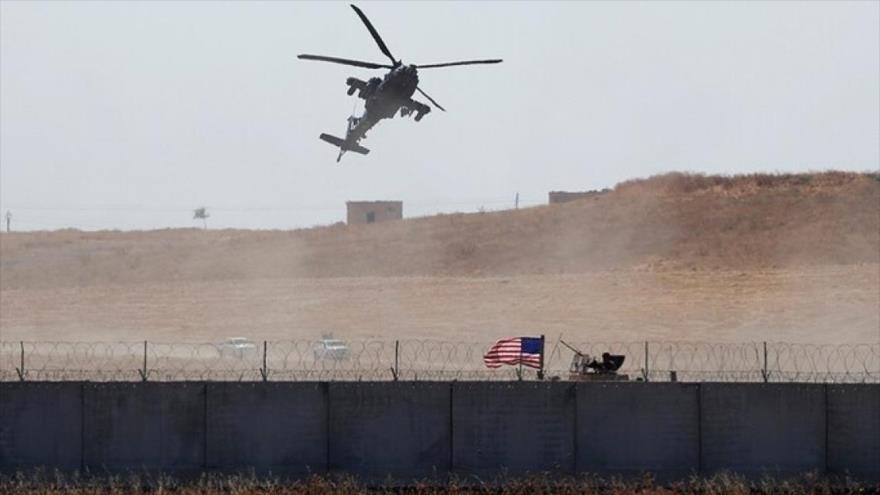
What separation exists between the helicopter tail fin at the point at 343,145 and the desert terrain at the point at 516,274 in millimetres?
15503

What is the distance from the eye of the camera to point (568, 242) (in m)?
97.9

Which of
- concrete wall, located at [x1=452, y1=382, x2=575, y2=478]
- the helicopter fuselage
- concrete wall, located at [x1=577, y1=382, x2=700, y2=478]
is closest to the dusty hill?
the helicopter fuselage

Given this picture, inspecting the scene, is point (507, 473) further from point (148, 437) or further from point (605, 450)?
point (148, 437)

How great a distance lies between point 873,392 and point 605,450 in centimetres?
476

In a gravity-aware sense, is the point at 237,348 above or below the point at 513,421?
above

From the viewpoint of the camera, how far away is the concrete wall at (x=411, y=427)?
94.6 ft

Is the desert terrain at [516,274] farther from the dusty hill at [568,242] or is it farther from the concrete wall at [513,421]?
the concrete wall at [513,421]

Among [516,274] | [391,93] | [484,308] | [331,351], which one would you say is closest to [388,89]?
[391,93]

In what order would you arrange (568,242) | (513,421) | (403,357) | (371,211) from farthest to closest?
(371,211) → (568,242) → (403,357) → (513,421)

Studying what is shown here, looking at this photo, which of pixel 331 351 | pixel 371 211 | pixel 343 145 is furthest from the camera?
pixel 371 211

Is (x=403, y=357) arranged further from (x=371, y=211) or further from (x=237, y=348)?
(x=371, y=211)

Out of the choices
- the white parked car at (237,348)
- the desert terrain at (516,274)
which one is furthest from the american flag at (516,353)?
the desert terrain at (516,274)

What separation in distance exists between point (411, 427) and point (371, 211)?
110241mm

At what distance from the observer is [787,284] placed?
7725cm
